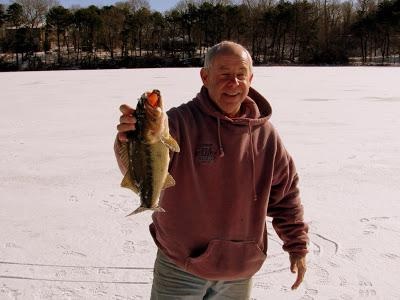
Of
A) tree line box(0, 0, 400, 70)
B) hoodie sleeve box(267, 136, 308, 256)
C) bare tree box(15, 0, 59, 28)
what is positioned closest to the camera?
hoodie sleeve box(267, 136, 308, 256)

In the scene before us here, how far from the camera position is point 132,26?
Result: 5059cm

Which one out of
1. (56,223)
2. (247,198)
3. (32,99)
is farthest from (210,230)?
(32,99)

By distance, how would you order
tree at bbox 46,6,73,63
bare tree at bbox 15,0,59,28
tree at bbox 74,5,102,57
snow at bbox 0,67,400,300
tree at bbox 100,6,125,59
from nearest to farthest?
snow at bbox 0,67,400,300, tree at bbox 46,6,73,63, tree at bbox 74,5,102,57, tree at bbox 100,6,125,59, bare tree at bbox 15,0,59,28

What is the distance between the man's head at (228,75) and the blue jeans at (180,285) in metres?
0.68

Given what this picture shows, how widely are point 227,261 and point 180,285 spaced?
0.71 feet

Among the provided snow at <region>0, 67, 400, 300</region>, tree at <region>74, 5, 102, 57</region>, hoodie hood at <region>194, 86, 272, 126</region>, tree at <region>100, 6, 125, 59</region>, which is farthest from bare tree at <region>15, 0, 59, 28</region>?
hoodie hood at <region>194, 86, 272, 126</region>

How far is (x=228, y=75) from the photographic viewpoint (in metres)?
1.96

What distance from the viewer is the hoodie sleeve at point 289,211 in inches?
86.4

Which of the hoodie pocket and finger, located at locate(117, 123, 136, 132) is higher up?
finger, located at locate(117, 123, 136, 132)

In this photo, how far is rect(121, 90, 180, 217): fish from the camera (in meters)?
1.42

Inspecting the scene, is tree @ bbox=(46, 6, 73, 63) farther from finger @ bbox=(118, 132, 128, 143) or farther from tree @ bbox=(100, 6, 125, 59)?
finger @ bbox=(118, 132, 128, 143)

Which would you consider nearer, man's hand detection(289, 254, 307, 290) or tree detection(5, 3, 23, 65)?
man's hand detection(289, 254, 307, 290)

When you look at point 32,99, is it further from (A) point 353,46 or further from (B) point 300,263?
(A) point 353,46

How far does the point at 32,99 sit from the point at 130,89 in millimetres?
3324
